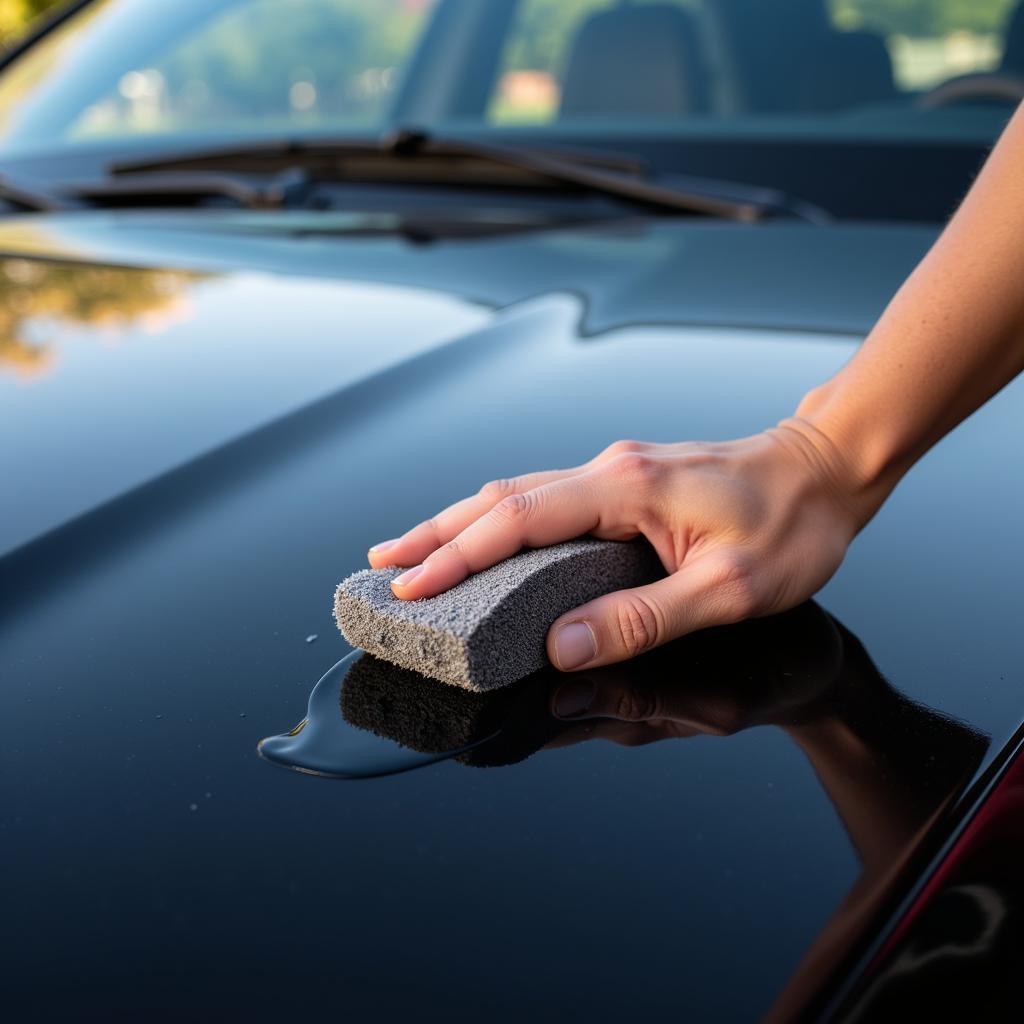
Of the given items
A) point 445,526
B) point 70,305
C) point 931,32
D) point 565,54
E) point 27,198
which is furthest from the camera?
point 565,54

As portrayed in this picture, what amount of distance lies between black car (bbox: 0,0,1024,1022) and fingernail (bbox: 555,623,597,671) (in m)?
0.02

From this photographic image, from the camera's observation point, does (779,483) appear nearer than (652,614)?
No

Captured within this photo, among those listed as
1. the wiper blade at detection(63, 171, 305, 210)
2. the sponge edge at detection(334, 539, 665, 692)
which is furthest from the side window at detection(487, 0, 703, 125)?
the sponge edge at detection(334, 539, 665, 692)

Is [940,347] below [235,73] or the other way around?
below

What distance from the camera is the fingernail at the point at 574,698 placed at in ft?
2.45

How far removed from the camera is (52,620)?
83 centimetres

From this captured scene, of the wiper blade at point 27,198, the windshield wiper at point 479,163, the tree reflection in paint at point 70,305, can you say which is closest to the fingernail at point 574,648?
the tree reflection in paint at point 70,305

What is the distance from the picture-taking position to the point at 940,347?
0.96m

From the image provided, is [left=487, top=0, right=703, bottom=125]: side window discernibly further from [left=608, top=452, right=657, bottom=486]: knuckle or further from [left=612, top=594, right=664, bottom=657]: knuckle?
[left=612, top=594, right=664, bottom=657]: knuckle

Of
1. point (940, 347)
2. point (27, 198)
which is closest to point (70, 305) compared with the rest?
point (27, 198)

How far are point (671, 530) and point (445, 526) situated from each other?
16 centimetres

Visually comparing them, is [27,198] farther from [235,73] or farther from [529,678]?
[529,678]

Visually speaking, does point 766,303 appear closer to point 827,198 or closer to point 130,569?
point 827,198

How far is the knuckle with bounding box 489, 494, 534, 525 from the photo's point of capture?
2.79 ft
